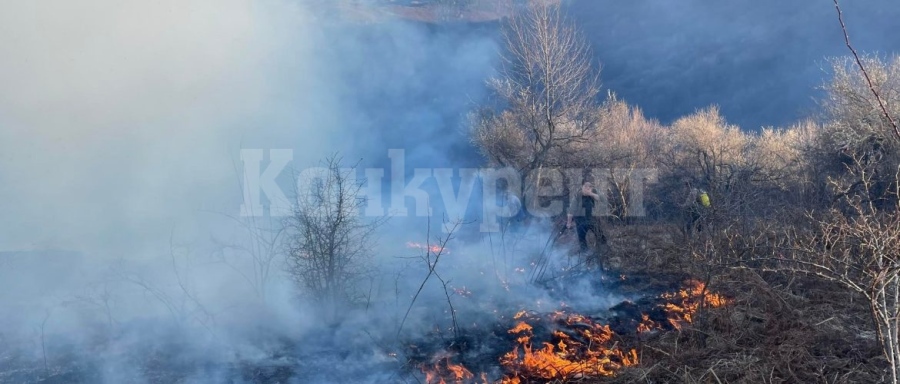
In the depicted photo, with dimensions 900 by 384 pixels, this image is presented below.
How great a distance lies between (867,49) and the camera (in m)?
23.1

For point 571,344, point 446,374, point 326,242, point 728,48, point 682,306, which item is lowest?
point 446,374

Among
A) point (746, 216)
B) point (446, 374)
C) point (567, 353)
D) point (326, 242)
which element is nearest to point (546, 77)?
point (746, 216)

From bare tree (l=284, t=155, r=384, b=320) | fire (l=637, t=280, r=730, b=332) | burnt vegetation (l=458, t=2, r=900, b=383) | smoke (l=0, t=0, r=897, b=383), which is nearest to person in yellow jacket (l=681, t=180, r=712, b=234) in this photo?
burnt vegetation (l=458, t=2, r=900, b=383)

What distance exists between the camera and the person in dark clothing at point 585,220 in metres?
8.20

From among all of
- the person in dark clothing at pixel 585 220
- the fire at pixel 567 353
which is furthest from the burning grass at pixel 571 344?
the person in dark clothing at pixel 585 220

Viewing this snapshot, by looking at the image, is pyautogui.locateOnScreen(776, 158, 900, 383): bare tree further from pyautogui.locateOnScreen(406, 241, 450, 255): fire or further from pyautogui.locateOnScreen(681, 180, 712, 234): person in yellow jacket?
pyautogui.locateOnScreen(406, 241, 450, 255): fire

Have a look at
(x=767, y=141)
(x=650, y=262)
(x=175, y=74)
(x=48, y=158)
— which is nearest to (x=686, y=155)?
(x=767, y=141)

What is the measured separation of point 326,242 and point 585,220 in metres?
4.02

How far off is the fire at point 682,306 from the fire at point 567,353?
17.3 inches

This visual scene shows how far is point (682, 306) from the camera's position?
611 cm

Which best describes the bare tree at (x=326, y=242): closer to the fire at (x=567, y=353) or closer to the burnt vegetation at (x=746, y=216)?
the fire at (x=567, y=353)

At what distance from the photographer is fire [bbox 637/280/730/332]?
18.6ft

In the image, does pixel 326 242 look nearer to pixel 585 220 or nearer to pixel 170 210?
pixel 170 210

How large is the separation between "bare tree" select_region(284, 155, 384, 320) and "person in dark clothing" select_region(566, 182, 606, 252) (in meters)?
3.36
